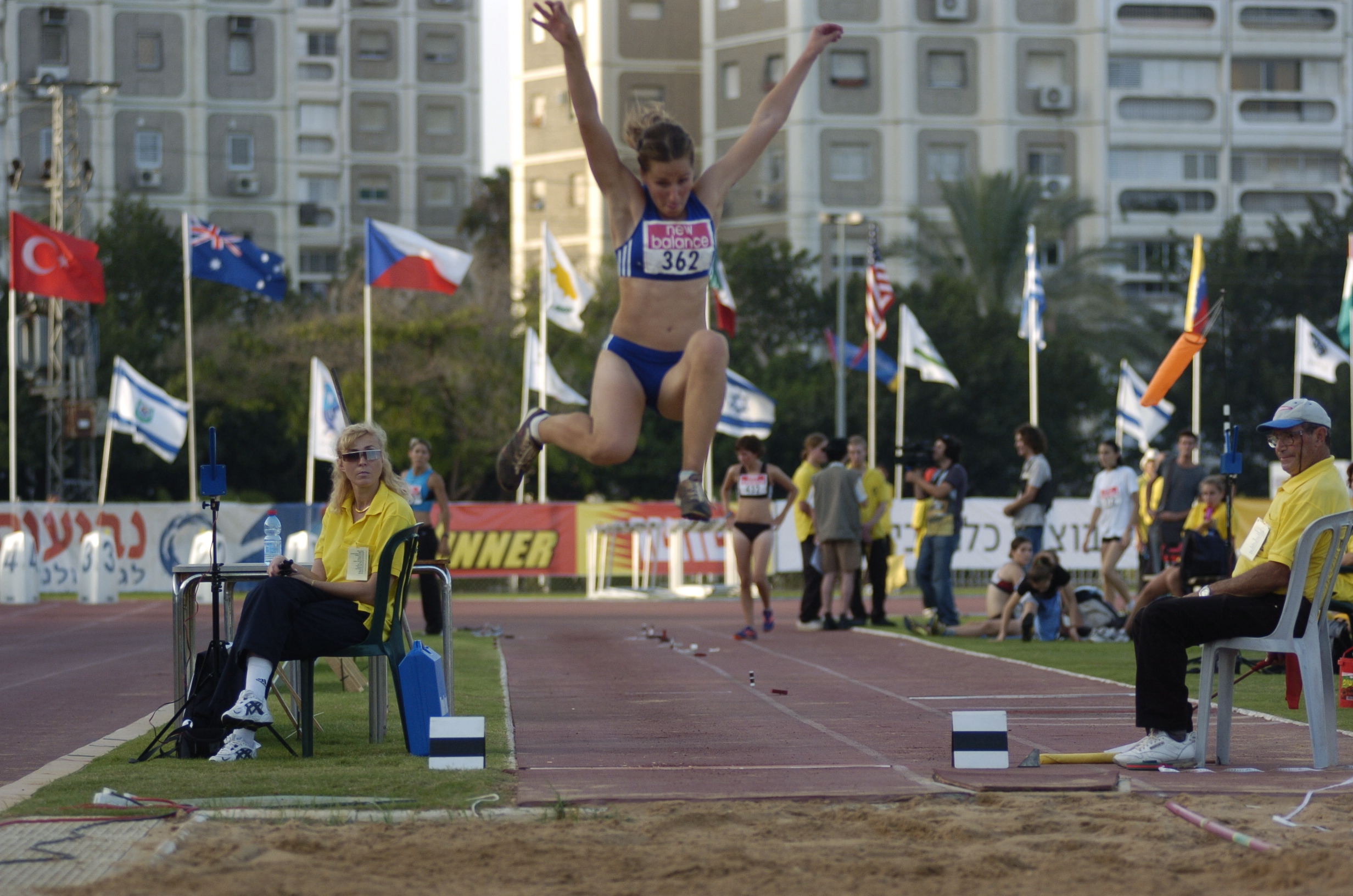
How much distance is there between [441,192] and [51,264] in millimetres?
52467

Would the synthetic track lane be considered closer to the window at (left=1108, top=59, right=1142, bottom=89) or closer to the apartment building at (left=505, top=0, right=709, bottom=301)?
the apartment building at (left=505, top=0, right=709, bottom=301)

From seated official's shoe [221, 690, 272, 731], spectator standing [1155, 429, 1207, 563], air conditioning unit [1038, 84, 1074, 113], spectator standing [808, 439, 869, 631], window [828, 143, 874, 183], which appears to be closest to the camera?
seated official's shoe [221, 690, 272, 731]

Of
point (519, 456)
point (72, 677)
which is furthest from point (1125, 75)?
point (519, 456)

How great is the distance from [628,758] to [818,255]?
4695 centimetres

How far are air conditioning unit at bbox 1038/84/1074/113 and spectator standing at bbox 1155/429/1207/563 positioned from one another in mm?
44394

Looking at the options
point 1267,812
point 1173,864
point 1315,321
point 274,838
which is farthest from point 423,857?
point 1315,321

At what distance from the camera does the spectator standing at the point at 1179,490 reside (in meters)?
16.1

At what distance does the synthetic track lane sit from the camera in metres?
8.12

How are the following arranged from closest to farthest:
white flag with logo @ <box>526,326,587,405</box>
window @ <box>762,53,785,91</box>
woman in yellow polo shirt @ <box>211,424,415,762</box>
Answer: woman in yellow polo shirt @ <box>211,424,415,762</box> < white flag with logo @ <box>526,326,587,405</box> < window @ <box>762,53,785,91</box>

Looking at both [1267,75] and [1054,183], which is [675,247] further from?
[1267,75]

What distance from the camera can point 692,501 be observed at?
22.6 ft

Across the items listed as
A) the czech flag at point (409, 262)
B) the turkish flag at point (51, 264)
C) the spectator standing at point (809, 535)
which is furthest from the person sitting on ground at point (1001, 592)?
→ the turkish flag at point (51, 264)

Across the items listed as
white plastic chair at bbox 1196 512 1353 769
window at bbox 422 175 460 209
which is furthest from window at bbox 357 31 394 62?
white plastic chair at bbox 1196 512 1353 769

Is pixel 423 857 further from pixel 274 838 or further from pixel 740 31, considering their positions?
pixel 740 31
